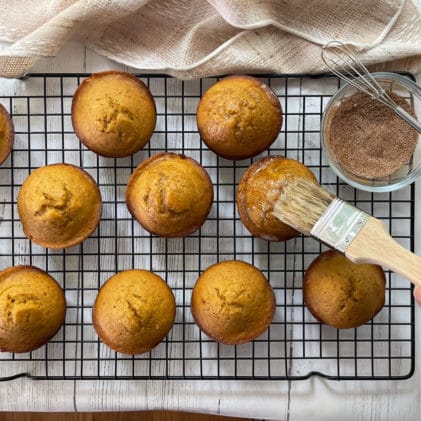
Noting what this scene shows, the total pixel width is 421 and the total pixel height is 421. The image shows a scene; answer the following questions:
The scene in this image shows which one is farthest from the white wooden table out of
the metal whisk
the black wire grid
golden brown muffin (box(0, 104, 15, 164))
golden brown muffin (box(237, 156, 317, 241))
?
golden brown muffin (box(237, 156, 317, 241))

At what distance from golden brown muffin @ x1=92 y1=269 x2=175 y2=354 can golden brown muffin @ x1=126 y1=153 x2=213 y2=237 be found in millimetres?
158

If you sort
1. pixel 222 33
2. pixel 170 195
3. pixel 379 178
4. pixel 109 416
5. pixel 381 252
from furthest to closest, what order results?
pixel 109 416, pixel 222 33, pixel 379 178, pixel 170 195, pixel 381 252

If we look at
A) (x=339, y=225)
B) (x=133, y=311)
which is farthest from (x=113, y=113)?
(x=339, y=225)

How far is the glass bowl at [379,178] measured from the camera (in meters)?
1.78

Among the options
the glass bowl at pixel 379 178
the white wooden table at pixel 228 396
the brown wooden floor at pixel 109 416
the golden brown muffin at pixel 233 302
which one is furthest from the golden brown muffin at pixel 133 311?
the glass bowl at pixel 379 178

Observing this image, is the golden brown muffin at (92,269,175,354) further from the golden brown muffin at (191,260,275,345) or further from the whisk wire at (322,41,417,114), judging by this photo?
the whisk wire at (322,41,417,114)

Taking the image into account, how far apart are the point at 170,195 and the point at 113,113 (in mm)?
291

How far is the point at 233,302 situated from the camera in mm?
1690

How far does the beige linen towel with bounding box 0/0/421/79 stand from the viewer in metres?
1.84

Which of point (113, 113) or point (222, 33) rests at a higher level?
point (222, 33)

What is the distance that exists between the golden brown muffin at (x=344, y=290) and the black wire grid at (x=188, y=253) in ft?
0.45

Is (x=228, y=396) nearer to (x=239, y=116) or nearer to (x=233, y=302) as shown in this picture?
(x=233, y=302)

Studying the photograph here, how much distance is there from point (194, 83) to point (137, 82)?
8.1 inches

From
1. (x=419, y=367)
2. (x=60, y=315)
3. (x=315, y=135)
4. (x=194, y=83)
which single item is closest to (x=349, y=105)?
(x=315, y=135)
